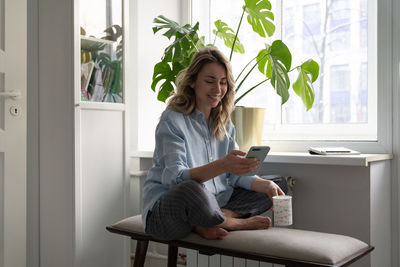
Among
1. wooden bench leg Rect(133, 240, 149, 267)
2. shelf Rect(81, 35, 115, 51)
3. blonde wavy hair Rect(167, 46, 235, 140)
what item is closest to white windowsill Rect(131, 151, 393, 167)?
blonde wavy hair Rect(167, 46, 235, 140)

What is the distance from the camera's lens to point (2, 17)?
224cm

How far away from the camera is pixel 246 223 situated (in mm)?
1760

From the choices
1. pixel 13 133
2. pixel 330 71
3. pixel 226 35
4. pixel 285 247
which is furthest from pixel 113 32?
pixel 285 247

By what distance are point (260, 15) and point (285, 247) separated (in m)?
1.25

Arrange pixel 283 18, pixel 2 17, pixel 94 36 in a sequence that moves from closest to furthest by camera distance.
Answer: pixel 2 17 < pixel 94 36 < pixel 283 18

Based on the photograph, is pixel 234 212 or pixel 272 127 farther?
pixel 272 127

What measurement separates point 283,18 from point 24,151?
Result: 5.25ft

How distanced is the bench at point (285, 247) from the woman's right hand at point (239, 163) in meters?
0.23

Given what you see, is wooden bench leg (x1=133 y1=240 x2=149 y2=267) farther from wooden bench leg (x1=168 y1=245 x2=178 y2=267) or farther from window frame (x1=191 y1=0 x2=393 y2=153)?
window frame (x1=191 y1=0 x2=393 y2=153)

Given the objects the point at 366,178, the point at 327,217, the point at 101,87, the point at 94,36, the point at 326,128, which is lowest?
the point at 327,217

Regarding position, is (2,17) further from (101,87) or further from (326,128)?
(326,128)

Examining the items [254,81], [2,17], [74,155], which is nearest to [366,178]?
[254,81]

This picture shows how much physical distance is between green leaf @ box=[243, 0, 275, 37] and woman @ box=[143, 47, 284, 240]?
0.49 meters

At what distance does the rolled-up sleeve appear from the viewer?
5.64 feet
